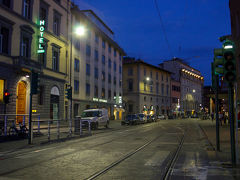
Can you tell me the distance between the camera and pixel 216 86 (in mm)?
10539

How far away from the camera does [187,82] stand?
88188mm

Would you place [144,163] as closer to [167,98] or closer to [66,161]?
[66,161]

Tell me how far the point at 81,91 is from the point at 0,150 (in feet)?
84.5

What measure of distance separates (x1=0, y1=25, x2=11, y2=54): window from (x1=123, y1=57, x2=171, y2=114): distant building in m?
36.8

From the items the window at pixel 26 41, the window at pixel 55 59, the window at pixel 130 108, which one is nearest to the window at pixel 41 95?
the window at pixel 55 59

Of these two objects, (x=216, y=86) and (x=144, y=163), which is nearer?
(x=144, y=163)

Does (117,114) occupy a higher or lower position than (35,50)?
lower

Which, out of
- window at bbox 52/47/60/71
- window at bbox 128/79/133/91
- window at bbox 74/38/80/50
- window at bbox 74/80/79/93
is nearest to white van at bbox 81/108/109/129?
window at bbox 52/47/60/71

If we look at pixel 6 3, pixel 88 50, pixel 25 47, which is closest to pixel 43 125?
pixel 25 47

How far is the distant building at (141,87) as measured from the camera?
Result: 60.1 metres

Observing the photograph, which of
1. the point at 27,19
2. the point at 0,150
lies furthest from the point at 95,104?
the point at 0,150

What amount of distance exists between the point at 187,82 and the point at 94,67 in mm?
54560

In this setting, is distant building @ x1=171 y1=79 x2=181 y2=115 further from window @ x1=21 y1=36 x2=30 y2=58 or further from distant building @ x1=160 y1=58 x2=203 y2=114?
window @ x1=21 y1=36 x2=30 y2=58

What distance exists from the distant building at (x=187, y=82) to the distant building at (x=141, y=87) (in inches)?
393
